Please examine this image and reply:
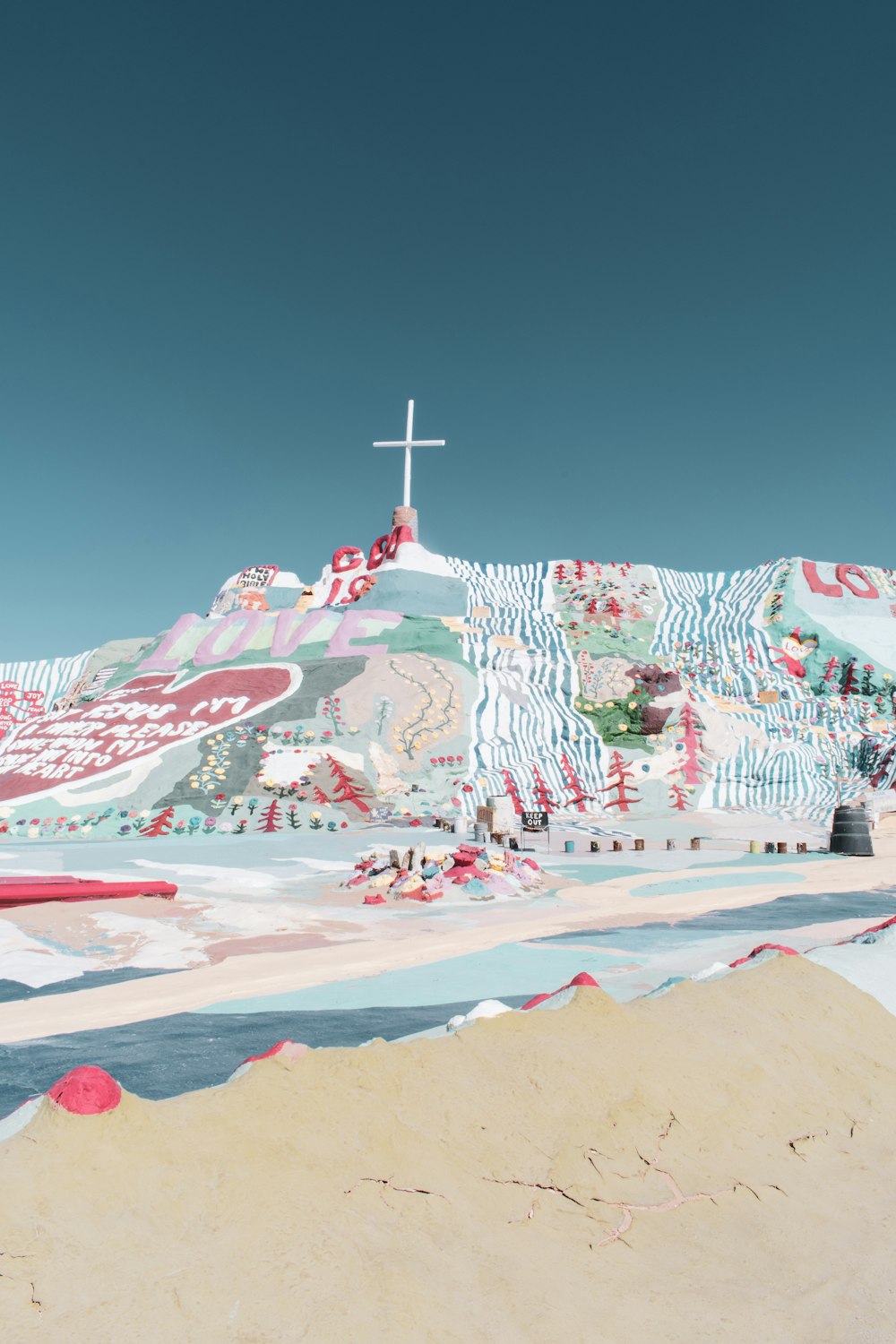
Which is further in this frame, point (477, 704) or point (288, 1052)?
point (477, 704)

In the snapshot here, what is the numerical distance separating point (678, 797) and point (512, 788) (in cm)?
467

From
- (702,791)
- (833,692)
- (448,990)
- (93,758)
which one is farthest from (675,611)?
(448,990)

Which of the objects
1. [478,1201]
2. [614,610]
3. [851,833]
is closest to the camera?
[478,1201]

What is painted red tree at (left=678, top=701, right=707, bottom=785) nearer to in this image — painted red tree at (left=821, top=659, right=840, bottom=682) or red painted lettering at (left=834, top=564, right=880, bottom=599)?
painted red tree at (left=821, top=659, right=840, bottom=682)

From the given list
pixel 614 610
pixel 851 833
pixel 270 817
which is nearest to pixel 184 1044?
pixel 851 833

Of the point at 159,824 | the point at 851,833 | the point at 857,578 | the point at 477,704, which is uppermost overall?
the point at 857,578

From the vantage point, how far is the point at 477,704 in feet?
78.5

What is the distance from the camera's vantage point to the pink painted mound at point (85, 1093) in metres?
2.31

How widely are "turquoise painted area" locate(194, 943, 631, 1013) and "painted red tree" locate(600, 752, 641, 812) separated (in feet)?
48.2

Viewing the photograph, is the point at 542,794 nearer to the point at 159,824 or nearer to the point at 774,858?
the point at 774,858

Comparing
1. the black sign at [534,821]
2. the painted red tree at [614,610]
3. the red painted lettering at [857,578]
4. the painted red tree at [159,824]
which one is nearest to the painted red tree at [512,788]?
the black sign at [534,821]

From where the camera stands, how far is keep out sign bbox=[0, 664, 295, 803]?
20531mm

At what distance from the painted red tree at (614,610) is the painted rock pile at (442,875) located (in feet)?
61.7

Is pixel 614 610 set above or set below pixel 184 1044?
above
